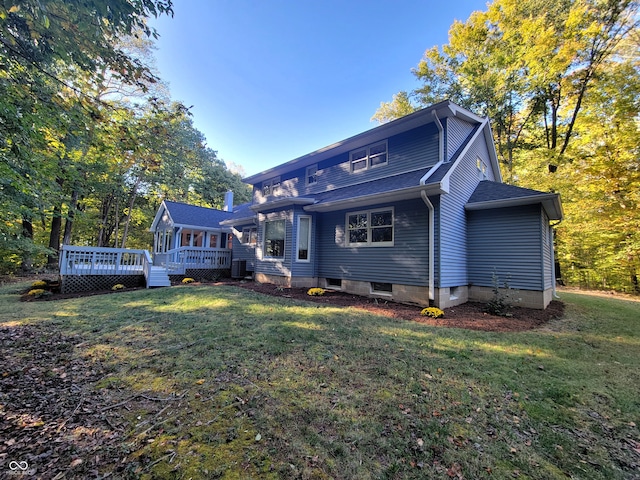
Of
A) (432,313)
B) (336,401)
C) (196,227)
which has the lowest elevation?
(336,401)

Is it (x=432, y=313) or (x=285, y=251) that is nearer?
(x=432, y=313)

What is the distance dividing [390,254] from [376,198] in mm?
1905

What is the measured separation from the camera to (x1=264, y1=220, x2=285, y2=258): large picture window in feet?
37.4

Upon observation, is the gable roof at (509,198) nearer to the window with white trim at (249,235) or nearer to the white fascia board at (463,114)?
the white fascia board at (463,114)

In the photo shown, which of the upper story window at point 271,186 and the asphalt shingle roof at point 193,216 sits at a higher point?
the upper story window at point 271,186

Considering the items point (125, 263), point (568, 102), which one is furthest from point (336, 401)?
point (568, 102)

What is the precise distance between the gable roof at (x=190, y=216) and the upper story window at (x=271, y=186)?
13.7 ft

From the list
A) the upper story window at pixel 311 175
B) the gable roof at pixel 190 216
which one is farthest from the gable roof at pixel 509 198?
the gable roof at pixel 190 216

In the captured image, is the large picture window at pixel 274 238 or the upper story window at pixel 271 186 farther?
the upper story window at pixel 271 186

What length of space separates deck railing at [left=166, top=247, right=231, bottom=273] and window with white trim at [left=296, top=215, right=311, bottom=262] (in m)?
6.80

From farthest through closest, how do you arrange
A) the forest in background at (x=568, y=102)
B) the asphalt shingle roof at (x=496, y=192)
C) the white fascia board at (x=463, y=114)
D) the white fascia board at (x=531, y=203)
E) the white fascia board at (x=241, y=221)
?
the white fascia board at (x=241, y=221)
the forest in background at (x=568, y=102)
the asphalt shingle roof at (x=496, y=192)
the white fascia board at (x=463, y=114)
the white fascia board at (x=531, y=203)

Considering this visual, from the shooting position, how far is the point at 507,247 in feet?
29.5

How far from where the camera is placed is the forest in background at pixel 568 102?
41.6 ft

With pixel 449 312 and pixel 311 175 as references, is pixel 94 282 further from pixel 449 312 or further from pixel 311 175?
pixel 449 312
